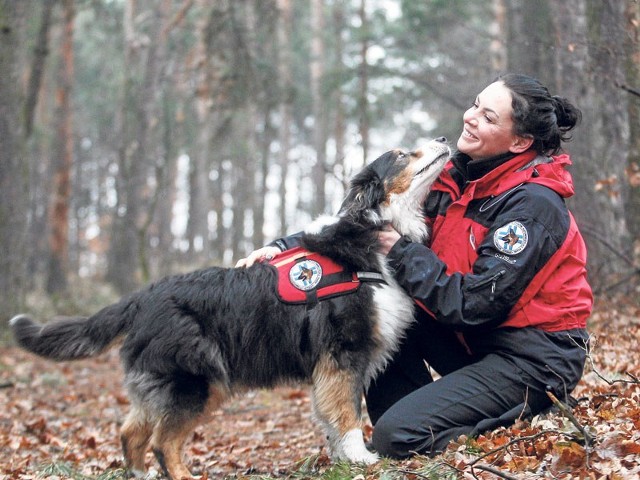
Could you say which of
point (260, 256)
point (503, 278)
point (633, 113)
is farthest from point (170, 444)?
point (633, 113)

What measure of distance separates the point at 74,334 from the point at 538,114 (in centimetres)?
305

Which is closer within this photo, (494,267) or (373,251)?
(494,267)

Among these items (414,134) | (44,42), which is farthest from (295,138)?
(44,42)

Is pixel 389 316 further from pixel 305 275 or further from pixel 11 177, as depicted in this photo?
pixel 11 177

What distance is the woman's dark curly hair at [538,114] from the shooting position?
168 inches

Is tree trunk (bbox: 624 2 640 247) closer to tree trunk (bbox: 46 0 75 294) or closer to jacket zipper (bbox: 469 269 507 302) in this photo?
jacket zipper (bbox: 469 269 507 302)

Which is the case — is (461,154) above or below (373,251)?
above

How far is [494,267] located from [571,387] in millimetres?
876

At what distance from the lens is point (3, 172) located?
10664 mm

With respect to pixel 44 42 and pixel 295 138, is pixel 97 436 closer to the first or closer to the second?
→ pixel 44 42

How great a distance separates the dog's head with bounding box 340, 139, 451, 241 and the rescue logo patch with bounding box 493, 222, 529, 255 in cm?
80

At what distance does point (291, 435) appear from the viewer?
21.2ft

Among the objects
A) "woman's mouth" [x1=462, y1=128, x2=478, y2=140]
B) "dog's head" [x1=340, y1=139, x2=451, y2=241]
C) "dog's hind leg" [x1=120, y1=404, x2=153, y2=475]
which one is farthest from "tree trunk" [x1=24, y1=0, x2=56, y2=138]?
"woman's mouth" [x1=462, y1=128, x2=478, y2=140]

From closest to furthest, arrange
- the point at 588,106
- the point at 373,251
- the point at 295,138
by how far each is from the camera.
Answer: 1. the point at 373,251
2. the point at 588,106
3. the point at 295,138
